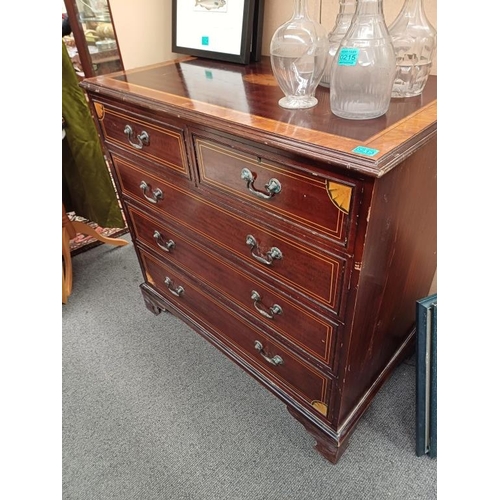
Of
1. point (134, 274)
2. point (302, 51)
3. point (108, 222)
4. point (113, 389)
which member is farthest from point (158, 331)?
point (302, 51)

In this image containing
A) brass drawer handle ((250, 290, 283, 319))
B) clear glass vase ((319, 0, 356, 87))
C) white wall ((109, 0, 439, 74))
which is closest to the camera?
clear glass vase ((319, 0, 356, 87))

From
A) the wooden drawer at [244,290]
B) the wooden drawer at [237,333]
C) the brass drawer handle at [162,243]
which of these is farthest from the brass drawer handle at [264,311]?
the brass drawer handle at [162,243]

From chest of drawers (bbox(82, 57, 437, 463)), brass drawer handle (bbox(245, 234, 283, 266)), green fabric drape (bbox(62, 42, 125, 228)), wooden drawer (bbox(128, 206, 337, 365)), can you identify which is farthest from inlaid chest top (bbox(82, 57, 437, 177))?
green fabric drape (bbox(62, 42, 125, 228))

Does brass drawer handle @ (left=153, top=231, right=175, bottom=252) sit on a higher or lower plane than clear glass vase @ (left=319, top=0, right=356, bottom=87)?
lower

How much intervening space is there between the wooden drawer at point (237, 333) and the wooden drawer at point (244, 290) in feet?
0.22

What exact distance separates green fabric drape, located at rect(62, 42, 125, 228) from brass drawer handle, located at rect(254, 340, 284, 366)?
120 cm

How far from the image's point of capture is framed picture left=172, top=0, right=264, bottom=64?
47.9 inches

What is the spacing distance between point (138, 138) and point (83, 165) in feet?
2.95

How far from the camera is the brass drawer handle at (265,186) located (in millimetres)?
833

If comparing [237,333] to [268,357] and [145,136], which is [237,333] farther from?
[145,136]

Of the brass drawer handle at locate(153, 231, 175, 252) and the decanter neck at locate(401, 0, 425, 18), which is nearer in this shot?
the decanter neck at locate(401, 0, 425, 18)

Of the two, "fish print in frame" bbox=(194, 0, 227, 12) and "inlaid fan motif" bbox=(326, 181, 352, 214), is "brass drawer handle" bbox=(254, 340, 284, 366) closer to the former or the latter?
"inlaid fan motif" bbox=(326, 181, 352, 214)

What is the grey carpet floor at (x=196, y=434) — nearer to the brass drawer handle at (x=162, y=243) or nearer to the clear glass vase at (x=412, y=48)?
the brass drawer handle at (x=162, y=243)
